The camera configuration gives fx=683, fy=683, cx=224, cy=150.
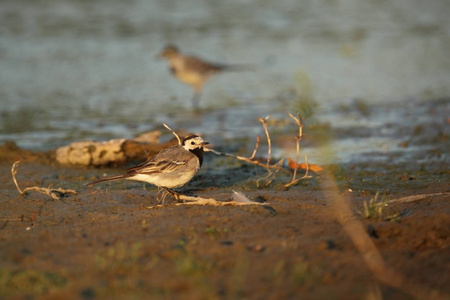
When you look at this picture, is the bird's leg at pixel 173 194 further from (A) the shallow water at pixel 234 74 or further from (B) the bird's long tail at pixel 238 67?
(B) the bird's long tail at pixel 238 67

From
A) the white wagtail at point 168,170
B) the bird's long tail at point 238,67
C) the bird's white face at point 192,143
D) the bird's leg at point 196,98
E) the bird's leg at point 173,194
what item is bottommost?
the bird's leg at point 196,98

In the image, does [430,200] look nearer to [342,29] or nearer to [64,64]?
[64,64]

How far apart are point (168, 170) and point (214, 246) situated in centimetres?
200

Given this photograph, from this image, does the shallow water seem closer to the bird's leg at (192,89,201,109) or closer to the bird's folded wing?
the bird's leg at (192,89,201,109)

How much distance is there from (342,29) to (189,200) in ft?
47.2

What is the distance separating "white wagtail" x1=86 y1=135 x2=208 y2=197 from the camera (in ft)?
21.2

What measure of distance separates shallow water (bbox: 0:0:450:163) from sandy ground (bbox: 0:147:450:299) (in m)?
2.05

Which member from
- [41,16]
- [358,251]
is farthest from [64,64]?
[358,251]

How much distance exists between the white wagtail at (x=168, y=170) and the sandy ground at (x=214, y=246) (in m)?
0.20

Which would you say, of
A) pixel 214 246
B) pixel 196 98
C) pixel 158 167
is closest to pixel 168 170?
pixel 158 167

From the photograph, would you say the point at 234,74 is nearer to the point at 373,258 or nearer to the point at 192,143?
the point at 192,143

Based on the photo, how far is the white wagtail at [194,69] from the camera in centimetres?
1421

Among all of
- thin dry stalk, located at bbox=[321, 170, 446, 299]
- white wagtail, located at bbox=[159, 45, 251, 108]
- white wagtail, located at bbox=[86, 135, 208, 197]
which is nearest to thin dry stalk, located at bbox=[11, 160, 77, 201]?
white wagtail, located at bbox=[86, 135, 208, 197]

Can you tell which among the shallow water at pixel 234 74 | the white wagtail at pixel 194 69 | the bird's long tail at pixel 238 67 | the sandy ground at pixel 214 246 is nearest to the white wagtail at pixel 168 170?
the sandy ground at pixel 214 246
